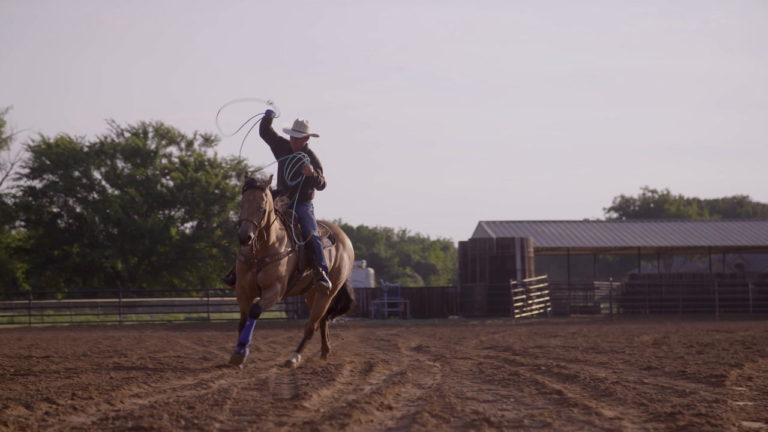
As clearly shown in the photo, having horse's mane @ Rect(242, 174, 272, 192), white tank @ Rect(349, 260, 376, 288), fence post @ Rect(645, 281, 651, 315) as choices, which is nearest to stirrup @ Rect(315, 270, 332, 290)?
horse's mane @ Rect(242, 174, 272, 192)

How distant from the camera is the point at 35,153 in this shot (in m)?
40.8

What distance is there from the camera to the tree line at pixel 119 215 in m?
38.7

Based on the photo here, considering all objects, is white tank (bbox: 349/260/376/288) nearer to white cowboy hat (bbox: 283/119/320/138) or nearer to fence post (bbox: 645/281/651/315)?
fence post (bbox: 645/281/651/315)

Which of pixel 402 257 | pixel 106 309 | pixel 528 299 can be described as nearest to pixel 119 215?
pixel 106 309

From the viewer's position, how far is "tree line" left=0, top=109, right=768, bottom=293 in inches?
1523

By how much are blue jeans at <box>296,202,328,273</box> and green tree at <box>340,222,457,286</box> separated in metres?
64.7

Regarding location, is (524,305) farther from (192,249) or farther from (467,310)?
(192,249)

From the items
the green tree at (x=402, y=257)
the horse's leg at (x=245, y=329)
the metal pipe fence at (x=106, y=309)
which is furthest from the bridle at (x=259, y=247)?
the green tree at (x=402, y=257)

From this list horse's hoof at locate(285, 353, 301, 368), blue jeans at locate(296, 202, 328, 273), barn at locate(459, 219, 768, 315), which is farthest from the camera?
barn at locate(459, 219, 768, 315)

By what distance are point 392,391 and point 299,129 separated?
4270mm

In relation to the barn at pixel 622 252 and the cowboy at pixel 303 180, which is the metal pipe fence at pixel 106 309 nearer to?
the barn at pixel 622 252

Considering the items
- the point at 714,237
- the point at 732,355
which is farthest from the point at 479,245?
the point at 732,355

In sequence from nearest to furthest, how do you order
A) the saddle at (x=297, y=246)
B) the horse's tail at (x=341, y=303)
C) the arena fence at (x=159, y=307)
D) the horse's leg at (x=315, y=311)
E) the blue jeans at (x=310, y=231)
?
1. the saddle at (x=297, y=246)
2. the blue jeans at (x=310, y=231)
3. the horse's leg at (x=315, y=311)
4. the horse's tail at (x=341, y=303)
5. the arena fence at (x=159, y=307)

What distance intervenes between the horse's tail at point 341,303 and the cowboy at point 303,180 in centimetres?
114
